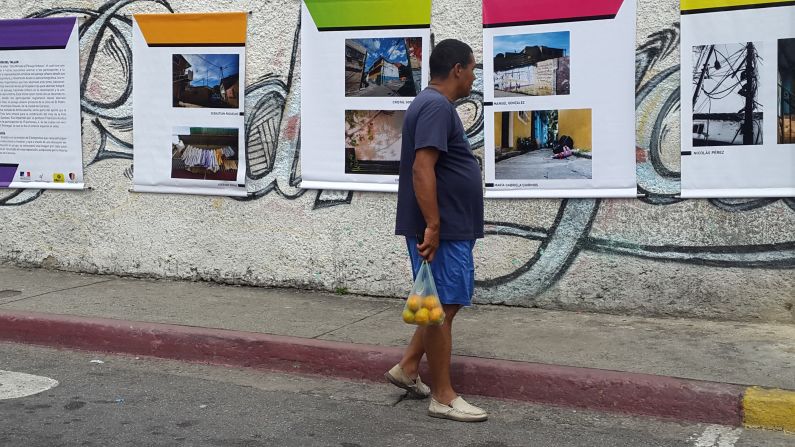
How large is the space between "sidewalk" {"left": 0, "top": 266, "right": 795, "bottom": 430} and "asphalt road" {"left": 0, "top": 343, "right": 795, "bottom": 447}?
13cm

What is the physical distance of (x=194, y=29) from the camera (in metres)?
7.68

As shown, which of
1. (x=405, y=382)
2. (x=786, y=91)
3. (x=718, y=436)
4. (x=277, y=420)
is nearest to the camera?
(x=718, y=436)

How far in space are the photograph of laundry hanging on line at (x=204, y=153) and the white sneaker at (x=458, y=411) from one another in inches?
135

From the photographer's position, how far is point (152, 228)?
7969mm

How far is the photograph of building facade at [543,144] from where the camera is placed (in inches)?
259

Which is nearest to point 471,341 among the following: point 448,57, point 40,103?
point 448,57

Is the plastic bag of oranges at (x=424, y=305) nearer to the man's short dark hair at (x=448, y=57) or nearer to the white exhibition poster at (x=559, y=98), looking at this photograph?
the man's short dark hair at (x=448, y=57)

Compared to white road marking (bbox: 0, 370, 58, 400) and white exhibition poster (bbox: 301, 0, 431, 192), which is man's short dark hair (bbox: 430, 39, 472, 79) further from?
white road marking (bbox: 0, 370, 58, 400)

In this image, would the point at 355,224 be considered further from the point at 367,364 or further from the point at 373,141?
the point at 367,364

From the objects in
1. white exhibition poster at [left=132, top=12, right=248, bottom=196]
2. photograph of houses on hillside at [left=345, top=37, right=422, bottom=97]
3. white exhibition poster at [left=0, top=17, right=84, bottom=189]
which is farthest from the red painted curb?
photograph of houses on hillside at [left=345, top=37, right=422, bottom=97]

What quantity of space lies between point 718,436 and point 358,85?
3885 mm

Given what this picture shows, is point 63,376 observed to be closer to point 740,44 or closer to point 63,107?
point 63,107

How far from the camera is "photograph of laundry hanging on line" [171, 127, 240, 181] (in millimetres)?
7648

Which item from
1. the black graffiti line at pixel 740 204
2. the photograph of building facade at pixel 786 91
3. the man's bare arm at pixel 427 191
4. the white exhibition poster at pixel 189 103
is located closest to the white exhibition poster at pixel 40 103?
the white exhibition poster at pixel 189 103
